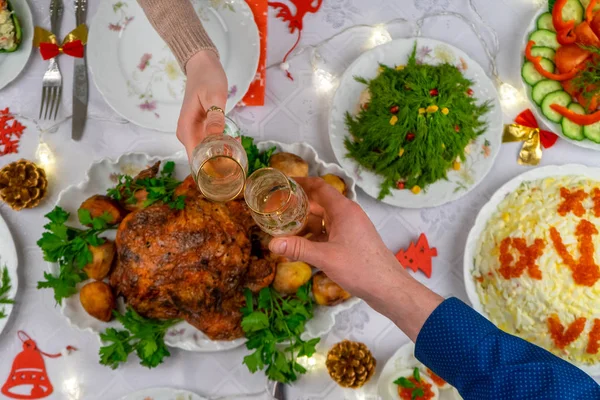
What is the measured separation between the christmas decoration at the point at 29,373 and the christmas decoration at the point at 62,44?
1078 mm

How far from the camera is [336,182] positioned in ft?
5.26

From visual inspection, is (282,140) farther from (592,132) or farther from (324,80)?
(592,132)

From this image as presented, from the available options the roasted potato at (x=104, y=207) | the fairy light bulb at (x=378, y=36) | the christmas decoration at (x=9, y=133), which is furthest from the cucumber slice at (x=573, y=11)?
the christmas decoration at (x=9, y=133)

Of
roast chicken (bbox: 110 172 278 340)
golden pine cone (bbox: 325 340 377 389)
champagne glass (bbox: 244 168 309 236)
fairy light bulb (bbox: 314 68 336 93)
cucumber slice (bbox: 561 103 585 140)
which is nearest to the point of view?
champagne glass (bbox: 244 168 309 236)

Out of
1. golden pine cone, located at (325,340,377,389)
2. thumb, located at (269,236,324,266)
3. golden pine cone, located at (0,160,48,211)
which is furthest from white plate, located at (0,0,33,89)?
golden pine cone, located at (325,340,377,389)

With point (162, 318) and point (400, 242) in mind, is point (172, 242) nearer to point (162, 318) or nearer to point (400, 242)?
point (162, 318)

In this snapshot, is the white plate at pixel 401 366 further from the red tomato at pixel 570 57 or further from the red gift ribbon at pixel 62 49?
the red gift ribbon at pixel 62 49

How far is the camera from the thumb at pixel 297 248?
118 cm

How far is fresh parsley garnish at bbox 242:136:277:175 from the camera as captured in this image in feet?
5.22

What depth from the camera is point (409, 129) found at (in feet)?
5.28

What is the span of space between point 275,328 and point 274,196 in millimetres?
570

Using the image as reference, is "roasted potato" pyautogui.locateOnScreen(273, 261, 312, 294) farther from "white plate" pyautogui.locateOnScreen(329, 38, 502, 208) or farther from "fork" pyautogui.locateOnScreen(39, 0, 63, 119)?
"fork" pyautogui.locateOnScreen(39, 0, 63, 119)

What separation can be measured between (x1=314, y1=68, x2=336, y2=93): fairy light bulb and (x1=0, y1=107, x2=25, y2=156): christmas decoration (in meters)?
1.19

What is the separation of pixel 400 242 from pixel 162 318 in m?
0.92
